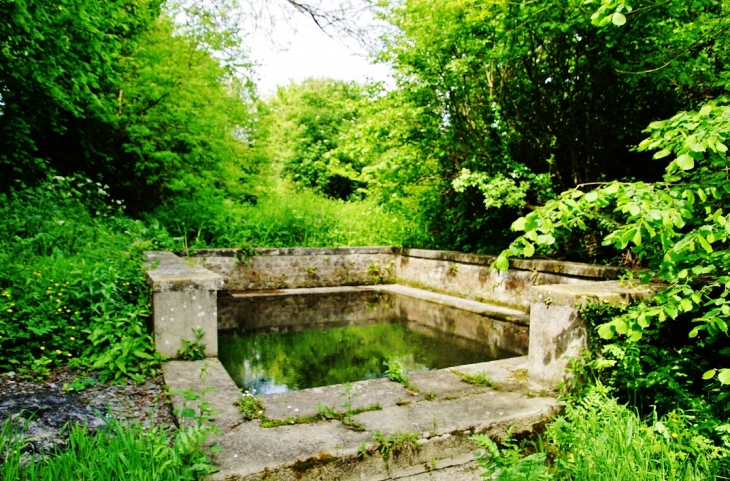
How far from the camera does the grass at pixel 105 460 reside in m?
1.83

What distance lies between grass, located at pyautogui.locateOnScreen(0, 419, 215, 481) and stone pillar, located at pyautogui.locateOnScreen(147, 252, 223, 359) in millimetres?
1242

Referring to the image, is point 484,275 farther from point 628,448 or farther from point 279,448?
point 279,448

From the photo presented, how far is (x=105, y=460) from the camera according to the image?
189 cm

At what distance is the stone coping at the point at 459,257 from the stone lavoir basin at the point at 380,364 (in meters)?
0.02

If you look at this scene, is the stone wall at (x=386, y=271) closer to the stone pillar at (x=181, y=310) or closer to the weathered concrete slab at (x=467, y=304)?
the weathered concrete slab at (x=467, y=304)

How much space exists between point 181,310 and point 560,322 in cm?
258

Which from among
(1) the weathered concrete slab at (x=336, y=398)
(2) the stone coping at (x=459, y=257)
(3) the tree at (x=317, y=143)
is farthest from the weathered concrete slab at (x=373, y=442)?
(3) the tree at (x=317, y=143)

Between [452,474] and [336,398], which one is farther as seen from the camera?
[336,398]

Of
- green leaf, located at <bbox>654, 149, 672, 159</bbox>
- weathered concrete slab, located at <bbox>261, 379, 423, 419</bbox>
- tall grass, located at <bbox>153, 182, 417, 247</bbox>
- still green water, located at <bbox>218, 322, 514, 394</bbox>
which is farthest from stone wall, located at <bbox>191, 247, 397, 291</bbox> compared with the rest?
green leaf, located at <bbox>654, 149, 672, 159</bbox>

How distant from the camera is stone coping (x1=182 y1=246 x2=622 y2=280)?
471cm

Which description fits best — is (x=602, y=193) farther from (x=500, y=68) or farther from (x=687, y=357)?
(x=500, y=68)

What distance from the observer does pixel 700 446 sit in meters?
2.27

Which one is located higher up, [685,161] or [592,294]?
[685,161]

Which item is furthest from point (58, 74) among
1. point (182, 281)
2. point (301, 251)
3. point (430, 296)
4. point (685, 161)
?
point (685, 161)
